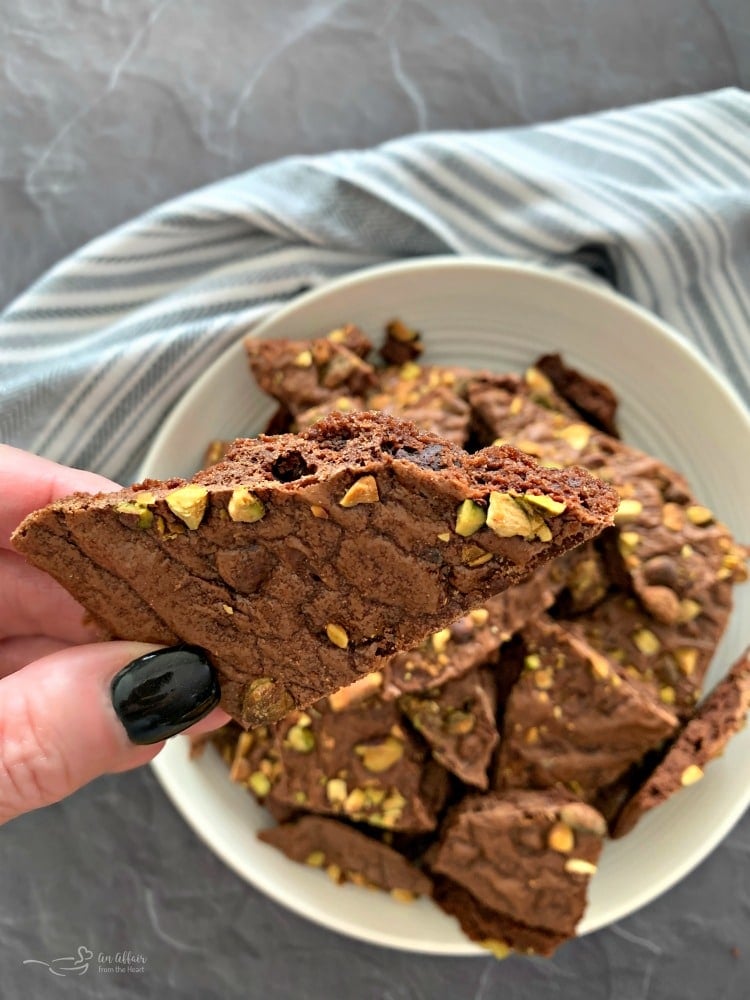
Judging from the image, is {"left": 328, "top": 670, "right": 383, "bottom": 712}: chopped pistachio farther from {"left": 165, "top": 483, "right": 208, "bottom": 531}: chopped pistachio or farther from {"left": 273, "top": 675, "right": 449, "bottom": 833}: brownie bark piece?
{"left": 165, "top": 483, "right": 208, "bottom": 531}: chopped pistachio

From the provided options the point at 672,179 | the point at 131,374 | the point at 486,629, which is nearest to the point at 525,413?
the point at 486,629

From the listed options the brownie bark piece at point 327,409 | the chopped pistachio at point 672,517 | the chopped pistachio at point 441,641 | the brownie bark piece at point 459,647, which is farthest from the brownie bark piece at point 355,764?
the chopped pistachio at point 672,517

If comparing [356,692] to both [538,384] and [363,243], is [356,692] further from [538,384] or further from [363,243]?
[363,243]

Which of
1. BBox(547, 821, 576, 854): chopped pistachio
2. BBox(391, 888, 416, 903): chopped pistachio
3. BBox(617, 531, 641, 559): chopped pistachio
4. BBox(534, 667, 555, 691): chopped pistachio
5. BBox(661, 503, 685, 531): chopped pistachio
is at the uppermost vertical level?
BBox(661, 503, 685, 531): chopped pistachio

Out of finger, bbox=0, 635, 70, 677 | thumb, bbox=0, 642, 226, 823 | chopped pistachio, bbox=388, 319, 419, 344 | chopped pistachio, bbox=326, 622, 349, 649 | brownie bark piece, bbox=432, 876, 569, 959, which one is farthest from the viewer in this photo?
chopped pistachio, bbox=388, 319, 419, 344

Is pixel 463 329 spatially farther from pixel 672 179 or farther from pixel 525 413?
pixel 672 179

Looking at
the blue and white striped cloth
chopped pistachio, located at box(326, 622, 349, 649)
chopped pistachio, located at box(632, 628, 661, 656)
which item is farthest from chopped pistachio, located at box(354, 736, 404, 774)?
the blue and white striped cloth
